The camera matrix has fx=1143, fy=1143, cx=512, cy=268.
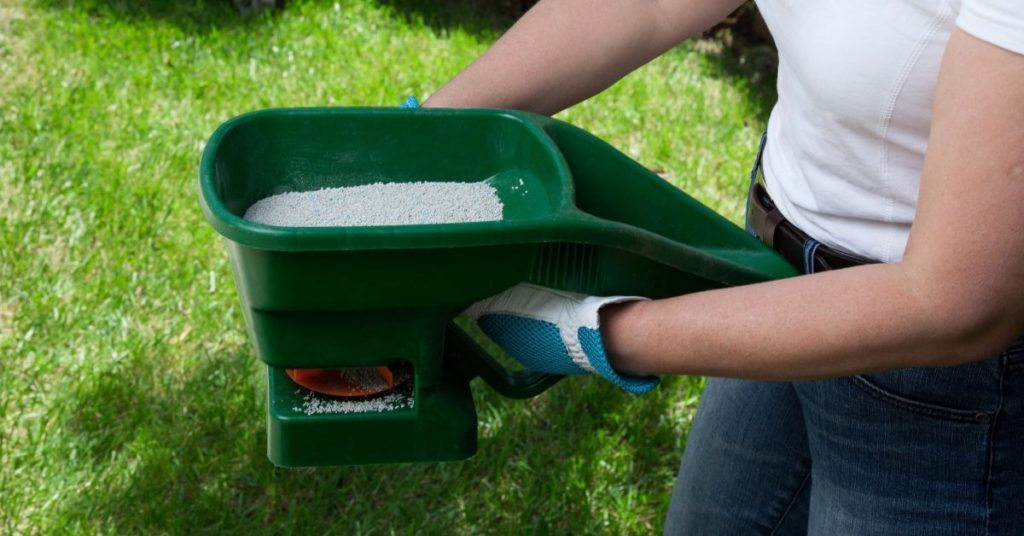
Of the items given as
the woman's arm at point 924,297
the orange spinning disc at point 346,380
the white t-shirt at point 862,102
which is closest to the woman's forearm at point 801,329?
the woman's arm at point 924,297

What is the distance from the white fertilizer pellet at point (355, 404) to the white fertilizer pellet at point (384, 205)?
179mm

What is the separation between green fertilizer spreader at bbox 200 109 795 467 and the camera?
3.21 ft

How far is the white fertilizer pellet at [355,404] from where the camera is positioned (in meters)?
1.14

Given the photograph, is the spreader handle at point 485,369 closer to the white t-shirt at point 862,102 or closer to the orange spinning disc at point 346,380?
the orange spinning disc at point 346,380

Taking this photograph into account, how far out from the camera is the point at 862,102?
1021mm

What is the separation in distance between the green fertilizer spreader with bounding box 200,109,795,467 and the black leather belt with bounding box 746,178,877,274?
0.02 meters

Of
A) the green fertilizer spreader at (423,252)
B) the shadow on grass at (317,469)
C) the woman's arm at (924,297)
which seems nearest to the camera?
the woman's arm at (924,297)

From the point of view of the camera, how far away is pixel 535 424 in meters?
2.35

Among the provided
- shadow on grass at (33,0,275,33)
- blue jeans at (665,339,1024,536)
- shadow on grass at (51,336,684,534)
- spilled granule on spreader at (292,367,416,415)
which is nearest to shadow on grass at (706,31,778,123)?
shadow on grass at (33,0,275,33)

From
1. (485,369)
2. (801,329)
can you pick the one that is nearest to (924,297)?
(801,329)

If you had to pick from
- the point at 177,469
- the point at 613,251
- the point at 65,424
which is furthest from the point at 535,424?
the point at 613,251

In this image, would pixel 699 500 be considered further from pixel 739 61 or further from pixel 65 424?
pixel 739 61

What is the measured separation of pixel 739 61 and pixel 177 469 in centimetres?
264

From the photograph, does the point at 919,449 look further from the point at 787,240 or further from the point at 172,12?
the point at 172,12
